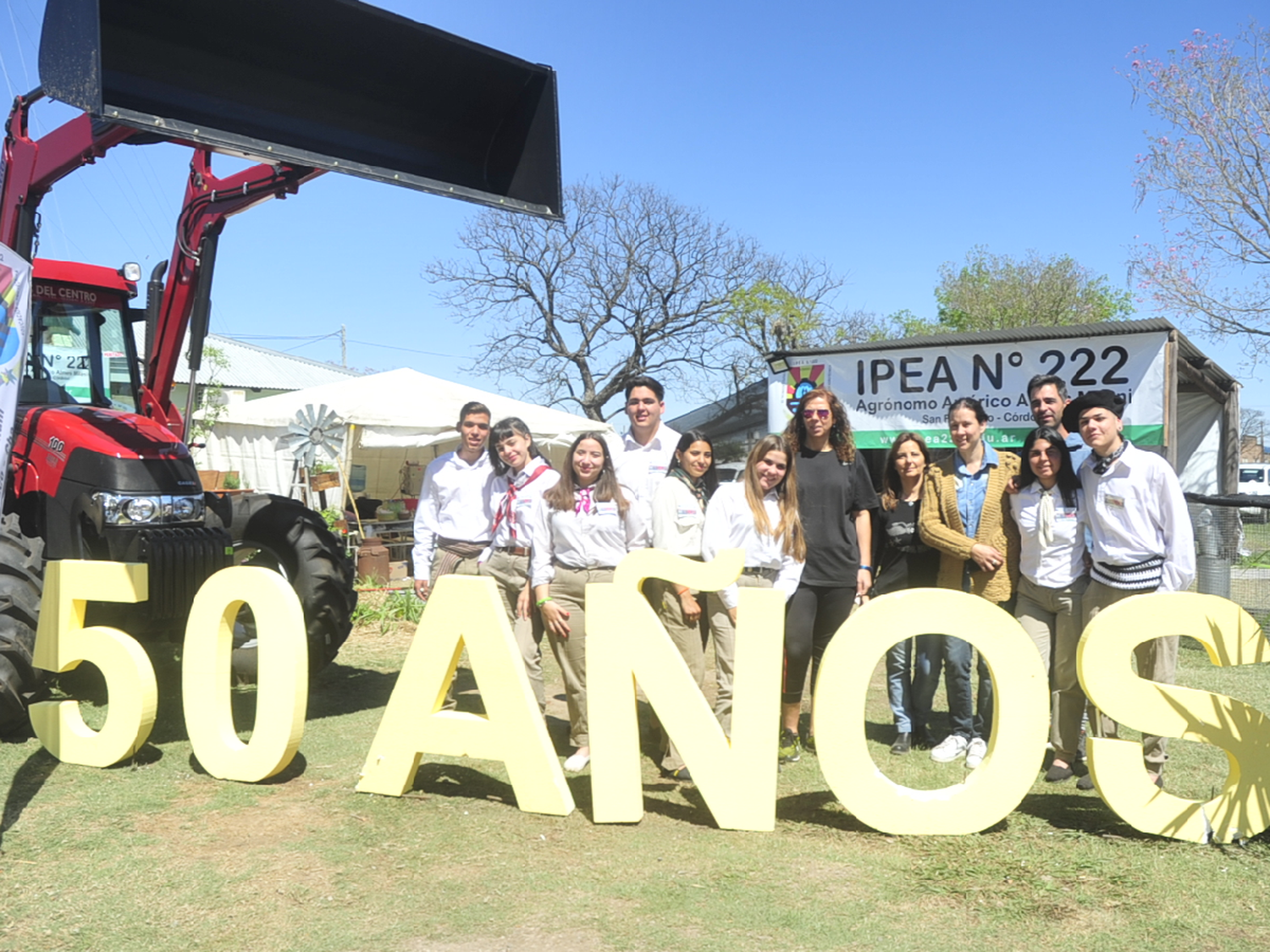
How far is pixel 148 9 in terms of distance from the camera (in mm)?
4332

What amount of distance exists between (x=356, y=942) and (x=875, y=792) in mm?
2041

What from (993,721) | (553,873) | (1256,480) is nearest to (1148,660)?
(993,721)

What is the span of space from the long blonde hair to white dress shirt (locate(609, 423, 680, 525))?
51 cm

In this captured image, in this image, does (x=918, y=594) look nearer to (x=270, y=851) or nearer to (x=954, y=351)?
(x=270, y=851)

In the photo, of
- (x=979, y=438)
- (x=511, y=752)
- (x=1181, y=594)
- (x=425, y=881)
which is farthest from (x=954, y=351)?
(x=425, y=881)

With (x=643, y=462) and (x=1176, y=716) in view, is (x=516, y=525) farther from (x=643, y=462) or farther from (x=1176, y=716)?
(x=1176, y=716)

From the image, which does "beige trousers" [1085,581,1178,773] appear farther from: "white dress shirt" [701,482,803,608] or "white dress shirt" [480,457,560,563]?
"white dress shirt" [480,457,560,563]

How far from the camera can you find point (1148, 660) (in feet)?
14.9

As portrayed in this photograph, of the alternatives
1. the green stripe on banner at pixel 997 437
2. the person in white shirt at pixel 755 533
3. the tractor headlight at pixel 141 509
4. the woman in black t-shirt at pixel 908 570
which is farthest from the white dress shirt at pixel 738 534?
Answer: the green stripe on banner at pixel 997 437

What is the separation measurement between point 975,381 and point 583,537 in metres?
6.64

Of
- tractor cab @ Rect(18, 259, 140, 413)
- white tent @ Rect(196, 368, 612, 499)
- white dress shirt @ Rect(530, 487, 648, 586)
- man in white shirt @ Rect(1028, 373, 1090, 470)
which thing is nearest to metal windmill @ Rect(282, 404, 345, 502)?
white tent @ Rect(196, 368, 612, 499)

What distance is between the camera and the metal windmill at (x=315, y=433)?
48.5ft

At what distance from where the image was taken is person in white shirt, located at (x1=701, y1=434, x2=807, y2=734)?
5.00 metres

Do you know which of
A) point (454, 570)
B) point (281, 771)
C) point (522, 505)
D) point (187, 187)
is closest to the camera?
point (281, 771)
